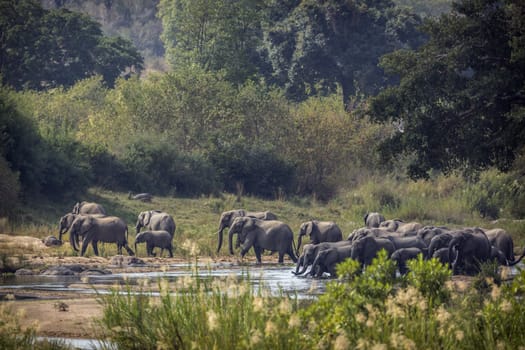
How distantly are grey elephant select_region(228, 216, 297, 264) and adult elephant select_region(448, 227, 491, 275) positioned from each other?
650 cm

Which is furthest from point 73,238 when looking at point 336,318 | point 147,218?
point 336,318

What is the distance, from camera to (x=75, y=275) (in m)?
23.8

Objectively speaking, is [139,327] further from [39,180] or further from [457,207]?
[457,207]

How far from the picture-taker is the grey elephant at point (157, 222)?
32156 millimetres

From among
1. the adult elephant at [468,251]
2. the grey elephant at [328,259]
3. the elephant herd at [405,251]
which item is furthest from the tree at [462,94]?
the grey elephant at [328,259]

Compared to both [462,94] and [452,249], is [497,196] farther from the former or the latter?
[452,249]

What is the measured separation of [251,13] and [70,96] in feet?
48.5

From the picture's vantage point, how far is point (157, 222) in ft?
107

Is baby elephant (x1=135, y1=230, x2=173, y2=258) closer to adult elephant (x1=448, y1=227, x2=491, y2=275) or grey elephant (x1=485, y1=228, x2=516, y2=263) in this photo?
adult elephant (x1=448, y1=227, x2=491, y2=275)

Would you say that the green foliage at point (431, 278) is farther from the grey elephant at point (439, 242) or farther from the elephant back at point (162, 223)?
the elephant back at point (162, 223)

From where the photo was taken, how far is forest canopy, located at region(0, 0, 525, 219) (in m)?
30.1

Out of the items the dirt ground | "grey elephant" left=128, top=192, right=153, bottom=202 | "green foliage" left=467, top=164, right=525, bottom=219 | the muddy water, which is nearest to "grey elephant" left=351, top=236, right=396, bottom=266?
the muddy water

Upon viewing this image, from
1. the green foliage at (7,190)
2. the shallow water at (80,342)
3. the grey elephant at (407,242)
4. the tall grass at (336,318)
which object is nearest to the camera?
the tall grass at (336,318)

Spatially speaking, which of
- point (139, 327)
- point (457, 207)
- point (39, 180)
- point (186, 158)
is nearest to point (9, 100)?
point (39, 180)
